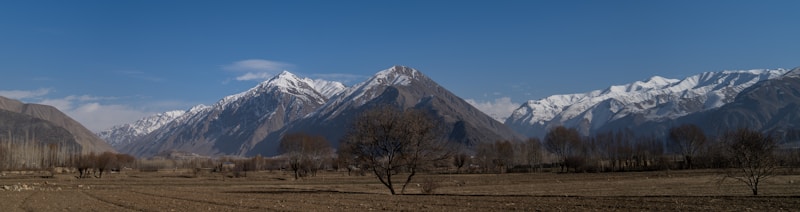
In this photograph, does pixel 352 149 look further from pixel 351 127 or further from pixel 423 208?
pixel 423 208

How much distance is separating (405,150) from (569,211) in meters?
26.9

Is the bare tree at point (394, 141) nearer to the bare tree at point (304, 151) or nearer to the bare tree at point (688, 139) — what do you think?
the bare tree at point (304, 151)

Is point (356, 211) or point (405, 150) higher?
point (405, 150)

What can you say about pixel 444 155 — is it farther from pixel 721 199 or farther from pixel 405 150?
pixel 721 199

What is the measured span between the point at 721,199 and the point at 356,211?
76.9 feet

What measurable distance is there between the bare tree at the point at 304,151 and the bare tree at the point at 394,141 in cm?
8424

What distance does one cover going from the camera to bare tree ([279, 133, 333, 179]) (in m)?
149

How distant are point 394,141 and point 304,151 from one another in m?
106

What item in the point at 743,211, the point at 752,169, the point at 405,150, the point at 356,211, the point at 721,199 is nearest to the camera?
the point at 743,211

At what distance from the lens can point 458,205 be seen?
38625 millimetres

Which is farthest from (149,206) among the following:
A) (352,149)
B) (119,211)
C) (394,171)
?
(394,171)

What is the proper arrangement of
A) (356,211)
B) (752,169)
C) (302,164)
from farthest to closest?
(302,164), (752,169), (356,211)

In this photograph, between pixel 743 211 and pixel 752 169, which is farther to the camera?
pixel 752 169

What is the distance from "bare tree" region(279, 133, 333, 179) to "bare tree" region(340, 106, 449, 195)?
84.2m
